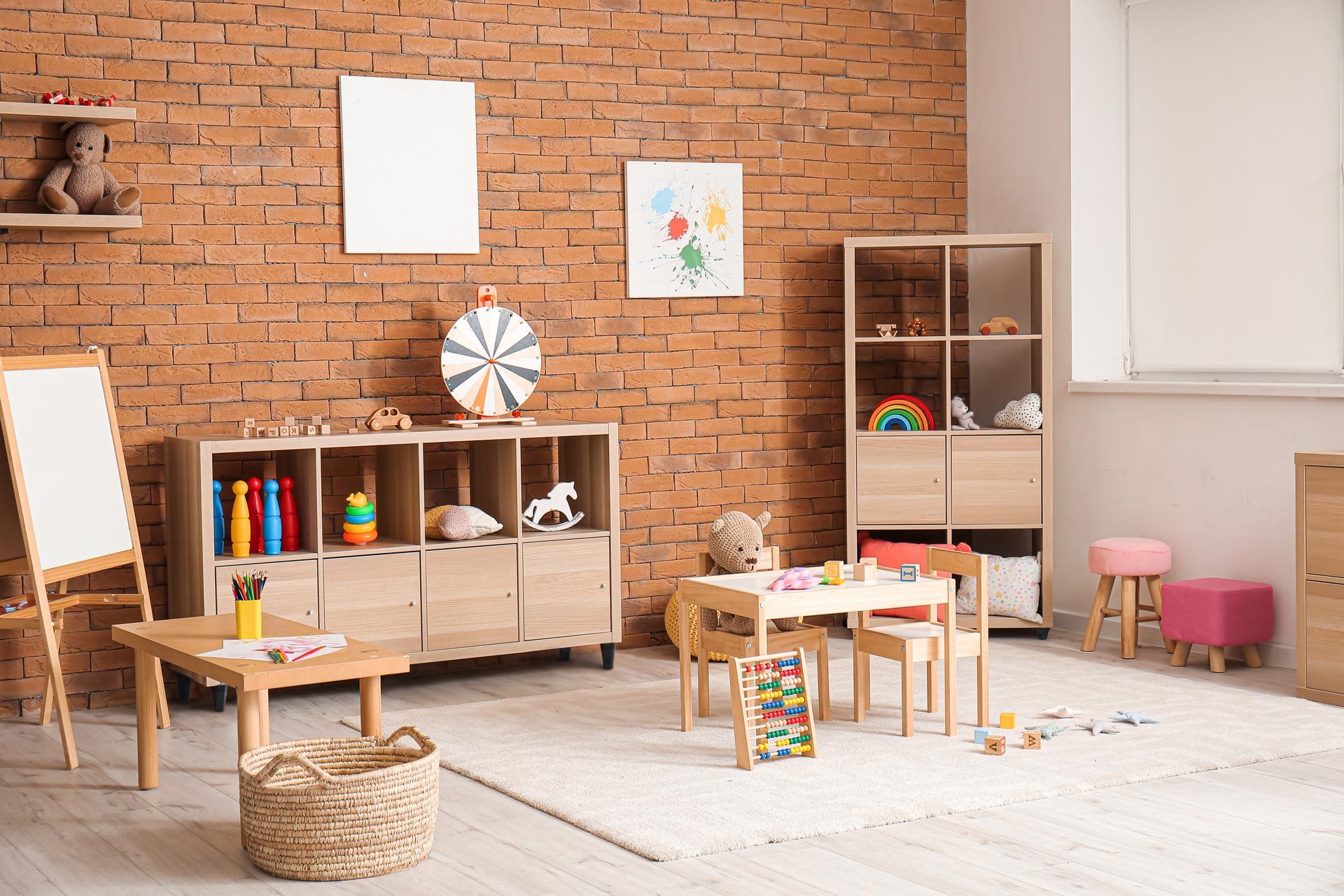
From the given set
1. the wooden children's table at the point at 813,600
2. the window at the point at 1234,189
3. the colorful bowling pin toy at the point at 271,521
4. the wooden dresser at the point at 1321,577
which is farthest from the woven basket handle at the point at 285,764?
the window at the point at 1234,189

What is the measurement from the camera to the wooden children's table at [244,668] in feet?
11.3

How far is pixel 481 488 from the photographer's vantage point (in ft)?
18.9

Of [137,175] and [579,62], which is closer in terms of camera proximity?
[137,175]

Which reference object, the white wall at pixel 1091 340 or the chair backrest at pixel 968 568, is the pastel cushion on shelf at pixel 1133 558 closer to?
the white wall at pixel 1091 340

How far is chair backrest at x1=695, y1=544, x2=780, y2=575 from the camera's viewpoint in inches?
195

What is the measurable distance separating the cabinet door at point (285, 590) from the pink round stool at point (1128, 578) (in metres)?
3.02

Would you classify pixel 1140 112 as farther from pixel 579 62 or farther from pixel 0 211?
pixel 0 211

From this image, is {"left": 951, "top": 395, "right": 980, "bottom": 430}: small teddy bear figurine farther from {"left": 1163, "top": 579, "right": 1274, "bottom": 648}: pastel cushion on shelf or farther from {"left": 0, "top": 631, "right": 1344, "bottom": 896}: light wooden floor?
{"left": 0, "top": 631, "right": 1344, "bottom": 896}: light wooden floor

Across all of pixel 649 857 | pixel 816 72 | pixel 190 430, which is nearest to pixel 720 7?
pixel 816 72

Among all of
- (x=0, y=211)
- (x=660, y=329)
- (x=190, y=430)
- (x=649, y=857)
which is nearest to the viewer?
(x=649, y=857)

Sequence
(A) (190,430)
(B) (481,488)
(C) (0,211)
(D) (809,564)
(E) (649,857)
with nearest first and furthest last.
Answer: (E) (649,857) → (C) (0,211) → (A) (190,430) → (B) (481,488) → (D) (809,564)

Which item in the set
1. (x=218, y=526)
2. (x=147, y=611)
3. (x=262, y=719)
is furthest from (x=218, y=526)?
(x=262, y=719)

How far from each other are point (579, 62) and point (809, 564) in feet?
7.97

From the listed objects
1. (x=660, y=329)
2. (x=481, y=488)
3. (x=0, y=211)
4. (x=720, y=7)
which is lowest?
(x=481, y=488)
